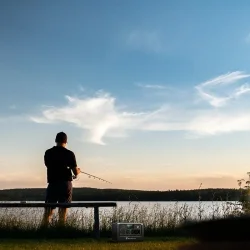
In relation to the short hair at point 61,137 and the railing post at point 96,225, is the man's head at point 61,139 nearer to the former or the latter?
the short hair at point 61,137

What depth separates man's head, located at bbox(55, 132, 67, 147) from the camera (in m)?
11.8

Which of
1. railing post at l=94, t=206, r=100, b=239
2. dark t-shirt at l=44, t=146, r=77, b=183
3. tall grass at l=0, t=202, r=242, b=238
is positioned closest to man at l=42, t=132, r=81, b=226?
dark t-shirt at l=44, t=146, r=77, b=183

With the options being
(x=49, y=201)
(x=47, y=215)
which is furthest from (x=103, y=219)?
(x=47, y=215)

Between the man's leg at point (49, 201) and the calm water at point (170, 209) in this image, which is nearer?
the man's leg at point (49, 201)

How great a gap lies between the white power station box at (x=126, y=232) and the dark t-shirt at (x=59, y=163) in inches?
59.5

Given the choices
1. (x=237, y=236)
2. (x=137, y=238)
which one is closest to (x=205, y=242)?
(x=237, y=236)

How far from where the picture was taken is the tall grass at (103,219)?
11.9 meters

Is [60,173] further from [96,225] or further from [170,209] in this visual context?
[170,209]

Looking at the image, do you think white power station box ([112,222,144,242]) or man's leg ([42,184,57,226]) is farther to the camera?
man's leg ([42,184,57,226])

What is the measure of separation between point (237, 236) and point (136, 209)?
12692 millimetres

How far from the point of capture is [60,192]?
11930mm

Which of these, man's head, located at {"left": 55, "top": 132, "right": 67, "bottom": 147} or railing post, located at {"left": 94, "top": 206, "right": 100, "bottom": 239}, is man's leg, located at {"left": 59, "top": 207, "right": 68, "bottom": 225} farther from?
man's head, located at {"left": 55, "top": 132, "right": 67, "bottom": 147}

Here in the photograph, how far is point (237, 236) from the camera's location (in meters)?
1.37

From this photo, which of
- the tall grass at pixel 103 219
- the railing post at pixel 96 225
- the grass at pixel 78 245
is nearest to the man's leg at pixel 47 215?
the tall grass at pixel 103 219
